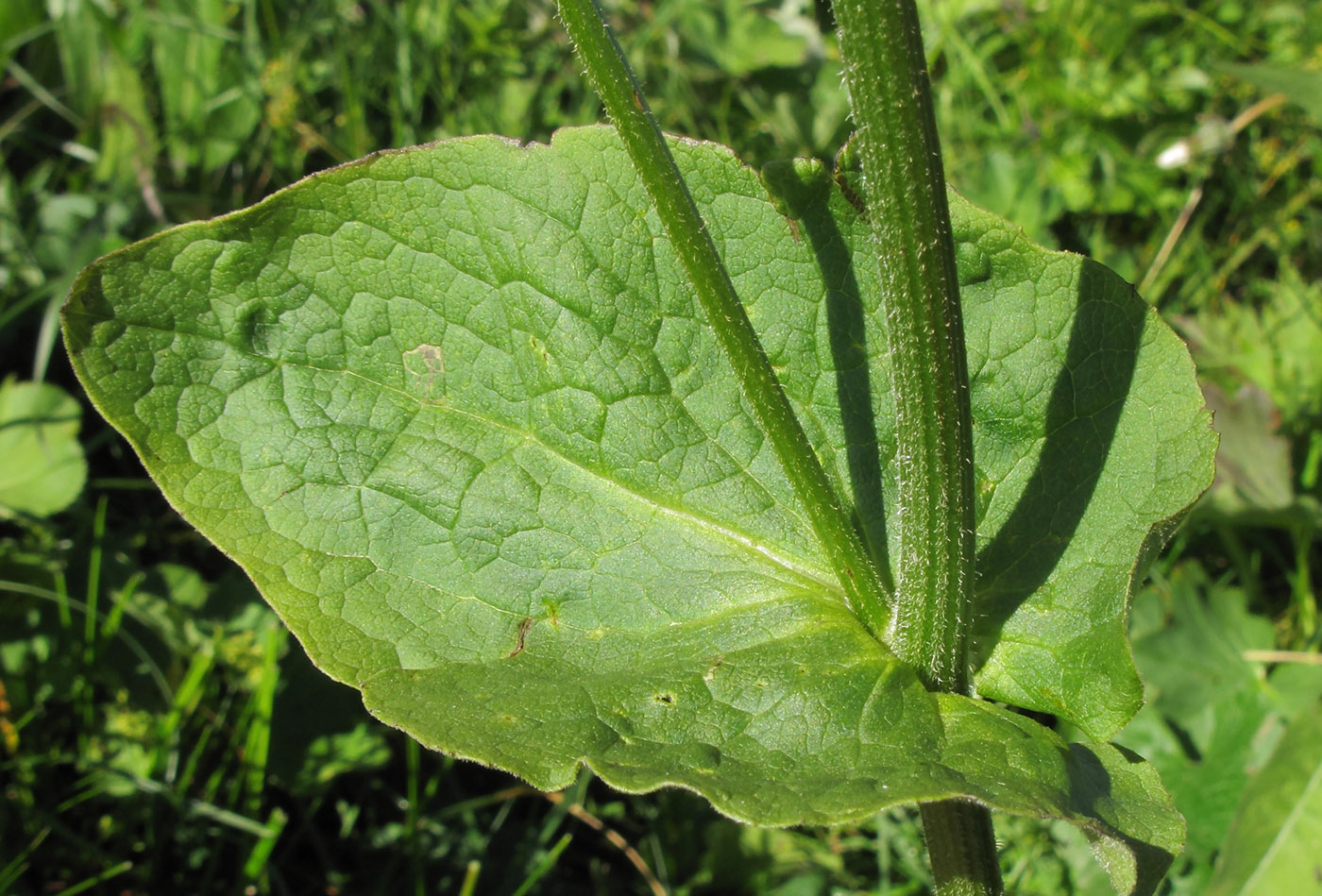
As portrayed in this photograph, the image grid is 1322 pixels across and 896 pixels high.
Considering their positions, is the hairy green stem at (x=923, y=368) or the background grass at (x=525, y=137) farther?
the background grass at (x=525, y=137)

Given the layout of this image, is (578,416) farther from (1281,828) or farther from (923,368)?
(1281,828)

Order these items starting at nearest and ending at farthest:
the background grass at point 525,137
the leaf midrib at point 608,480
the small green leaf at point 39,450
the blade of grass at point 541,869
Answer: the leaf midrib at point 608,480 → the blade of grass at point 541,869 → the background grass at point 525,137 → the small green leaf at point 39,450

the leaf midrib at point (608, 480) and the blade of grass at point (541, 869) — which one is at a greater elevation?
the leaf midrib at point (608, 480)

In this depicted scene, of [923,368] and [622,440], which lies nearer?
[923,368]

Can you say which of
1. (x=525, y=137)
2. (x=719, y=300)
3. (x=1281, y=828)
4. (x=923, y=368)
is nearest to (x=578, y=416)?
(x=719, y=300)

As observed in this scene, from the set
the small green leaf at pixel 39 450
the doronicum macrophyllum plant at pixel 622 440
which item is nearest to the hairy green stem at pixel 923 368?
the doronicum macrophyllum plant at pixel 622 440

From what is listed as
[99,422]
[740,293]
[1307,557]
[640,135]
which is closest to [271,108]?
[99,422]

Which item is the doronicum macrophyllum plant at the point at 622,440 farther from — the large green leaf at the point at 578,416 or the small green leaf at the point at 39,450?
the small green leaf at the point at 39,450
